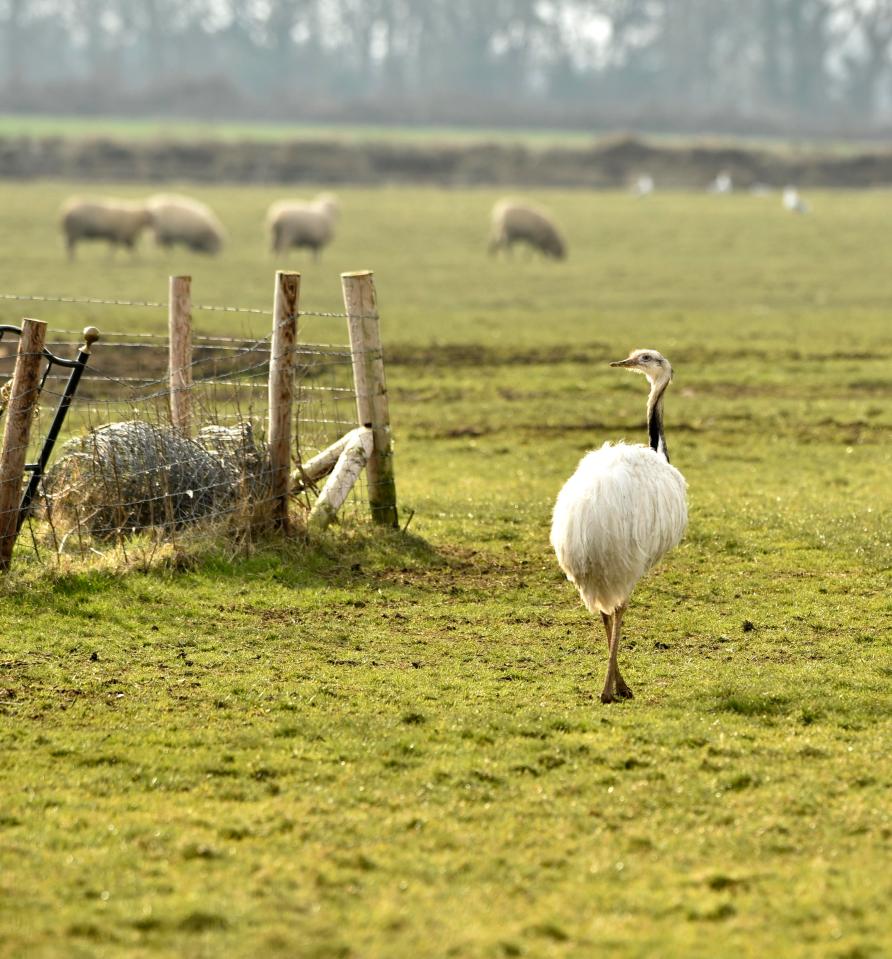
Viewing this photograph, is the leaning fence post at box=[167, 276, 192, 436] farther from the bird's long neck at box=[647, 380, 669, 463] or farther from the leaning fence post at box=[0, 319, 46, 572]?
the bird's long neck at box=[647, 380, 669, 463]

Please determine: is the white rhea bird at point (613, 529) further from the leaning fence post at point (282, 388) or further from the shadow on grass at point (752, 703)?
the leaning fence post at point (282, 388)

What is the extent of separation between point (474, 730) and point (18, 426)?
3.88m

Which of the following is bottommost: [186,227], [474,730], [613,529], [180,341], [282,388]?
[474,730]

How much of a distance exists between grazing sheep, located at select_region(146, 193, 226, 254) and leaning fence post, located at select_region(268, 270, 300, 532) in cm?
2738

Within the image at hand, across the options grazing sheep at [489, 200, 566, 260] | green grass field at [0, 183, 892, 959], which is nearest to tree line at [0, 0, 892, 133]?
grazing sheep at [489, 200, 566, 260]

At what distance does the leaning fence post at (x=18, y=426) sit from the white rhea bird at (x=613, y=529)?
3472mm

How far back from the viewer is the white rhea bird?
8094 millimetres

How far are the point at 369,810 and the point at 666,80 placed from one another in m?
124

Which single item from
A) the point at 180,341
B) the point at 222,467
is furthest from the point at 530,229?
the point at 222,467

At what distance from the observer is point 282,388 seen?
35.3 ft

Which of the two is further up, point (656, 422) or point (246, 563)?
point (656, 422)

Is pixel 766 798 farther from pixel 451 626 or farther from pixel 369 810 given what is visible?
pixel 451 626

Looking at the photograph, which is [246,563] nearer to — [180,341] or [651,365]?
[180,341]

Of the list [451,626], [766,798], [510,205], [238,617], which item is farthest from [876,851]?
[510,205]
